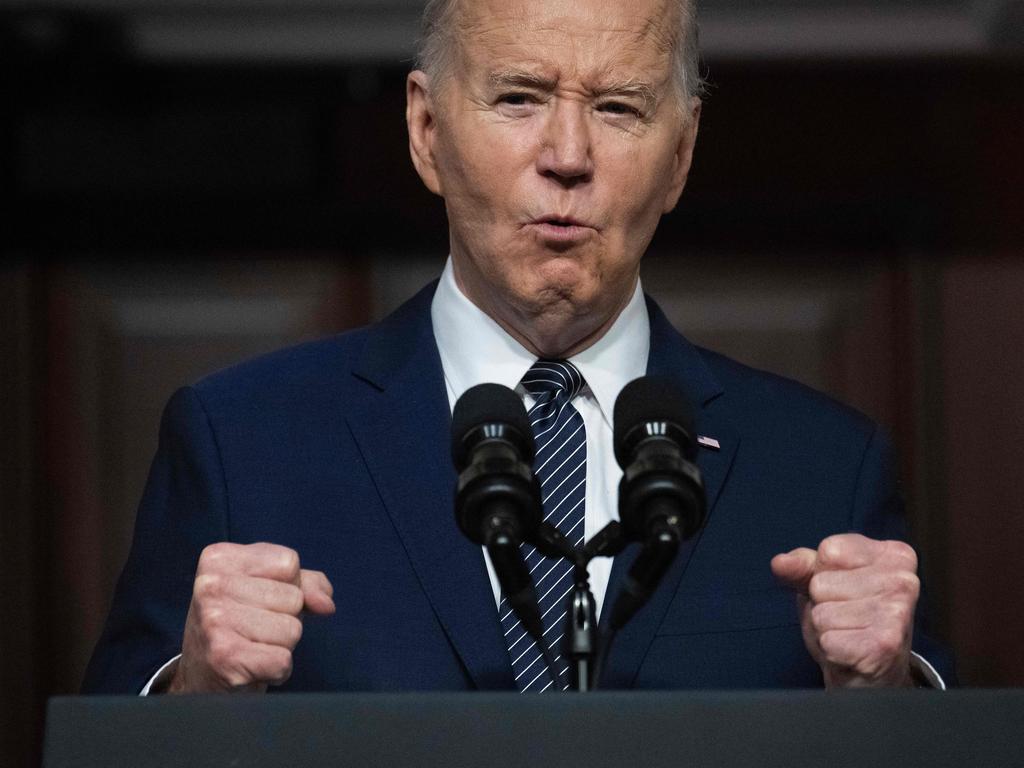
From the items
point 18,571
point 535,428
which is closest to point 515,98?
point 535,428

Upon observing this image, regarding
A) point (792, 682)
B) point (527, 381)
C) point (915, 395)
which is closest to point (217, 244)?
point (915, 395)

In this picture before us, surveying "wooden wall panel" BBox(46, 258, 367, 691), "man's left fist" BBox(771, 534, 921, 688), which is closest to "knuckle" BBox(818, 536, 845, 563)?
"man's left fist" BBox(771, 534, 921, 688)

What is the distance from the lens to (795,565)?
4.87ft

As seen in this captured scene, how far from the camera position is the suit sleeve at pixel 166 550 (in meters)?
1.78

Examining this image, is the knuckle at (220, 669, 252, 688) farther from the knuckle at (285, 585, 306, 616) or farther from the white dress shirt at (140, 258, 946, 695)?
the white dress shirt at (140, 258, 946, 695)

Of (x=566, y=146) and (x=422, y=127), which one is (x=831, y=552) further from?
(x=422, y=127)

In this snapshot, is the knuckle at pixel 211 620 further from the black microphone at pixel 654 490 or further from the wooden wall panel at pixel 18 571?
the wooden wall panel at pixel 18 571

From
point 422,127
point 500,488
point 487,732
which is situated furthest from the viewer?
point 422,127

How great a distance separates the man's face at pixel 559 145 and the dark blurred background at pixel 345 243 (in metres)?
1.91

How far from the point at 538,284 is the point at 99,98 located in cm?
227

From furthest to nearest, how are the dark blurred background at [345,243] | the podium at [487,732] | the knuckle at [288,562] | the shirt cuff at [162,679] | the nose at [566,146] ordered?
the dark blurred background at [345,243], the nose at [566,146], the shirt cuff at [162,679], the knuckle at [288,562], the podium at [487,732]

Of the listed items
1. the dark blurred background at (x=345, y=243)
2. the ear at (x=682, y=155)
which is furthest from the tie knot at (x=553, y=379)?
the dark blurred background at (x=345, y=243)

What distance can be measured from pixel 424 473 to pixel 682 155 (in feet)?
1.62

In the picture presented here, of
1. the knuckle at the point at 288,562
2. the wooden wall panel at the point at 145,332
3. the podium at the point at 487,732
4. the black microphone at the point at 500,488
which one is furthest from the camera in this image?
the wooden wall panel at the point at 145,332
